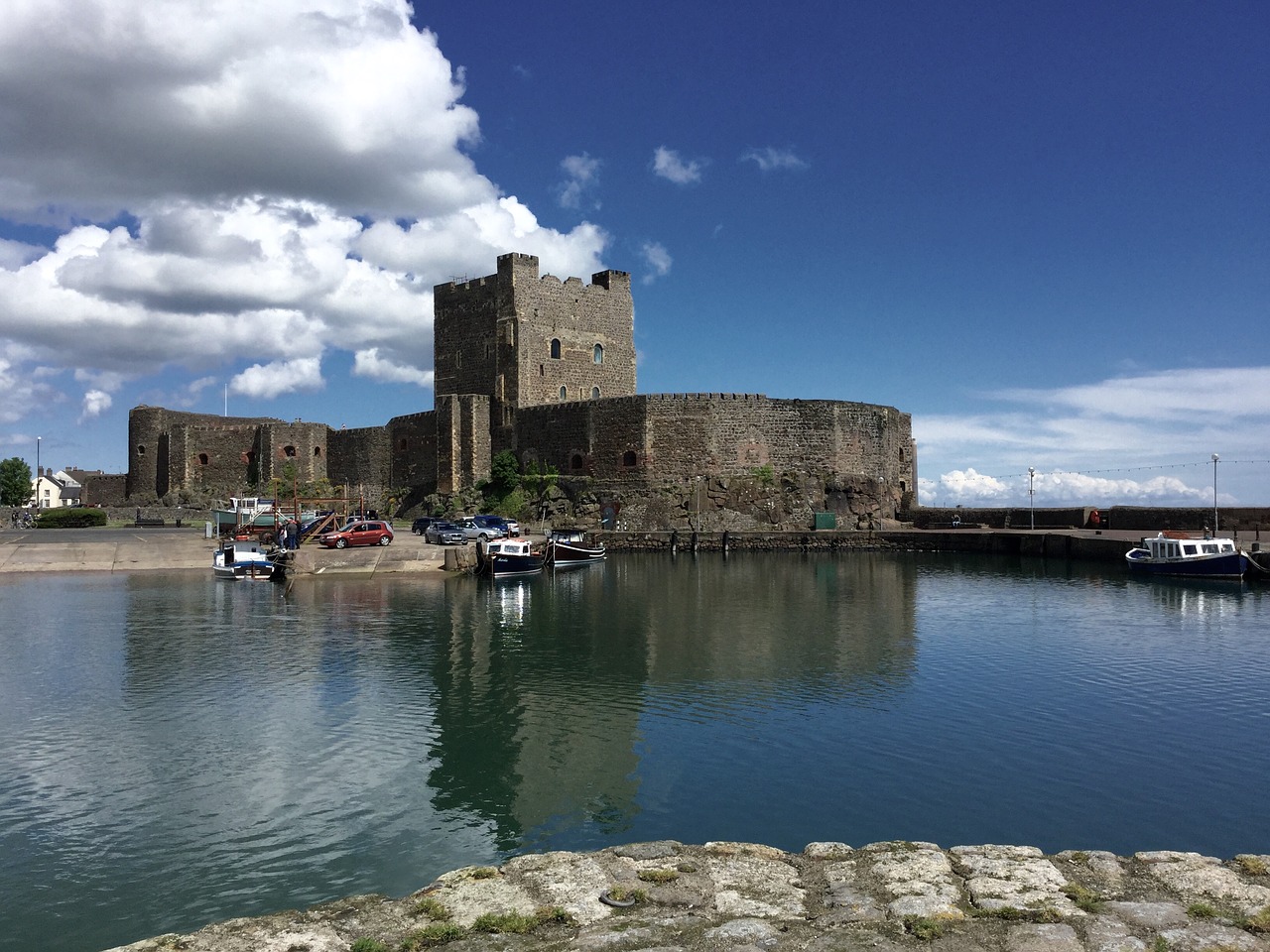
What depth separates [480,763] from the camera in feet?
37.6

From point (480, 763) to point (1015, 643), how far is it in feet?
44.5

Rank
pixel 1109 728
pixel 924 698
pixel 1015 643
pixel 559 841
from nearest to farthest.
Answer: pixel 559 841
pixel 1109 728
pixel 924 698
pixel 1015 643

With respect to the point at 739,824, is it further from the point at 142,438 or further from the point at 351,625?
the point at 142,438

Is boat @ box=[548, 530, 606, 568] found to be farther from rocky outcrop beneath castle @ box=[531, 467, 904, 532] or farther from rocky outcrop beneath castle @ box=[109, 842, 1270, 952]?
rocky outcrop beneath castle @ box=[109, 842, 1270, 952]

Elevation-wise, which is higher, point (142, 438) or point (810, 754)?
point (142, 438)

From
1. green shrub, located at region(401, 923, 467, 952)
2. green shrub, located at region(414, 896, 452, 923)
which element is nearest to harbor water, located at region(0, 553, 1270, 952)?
green shrub, located at region(414, 896, 452, 923)

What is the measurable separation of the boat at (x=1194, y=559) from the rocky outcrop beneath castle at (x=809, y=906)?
3134 centimetres

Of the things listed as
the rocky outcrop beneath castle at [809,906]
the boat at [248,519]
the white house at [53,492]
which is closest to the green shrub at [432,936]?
the rocky outcrop beneath castle at [809,906]

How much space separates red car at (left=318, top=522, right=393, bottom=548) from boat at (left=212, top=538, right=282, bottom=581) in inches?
100

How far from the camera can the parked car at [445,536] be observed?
1505 inches

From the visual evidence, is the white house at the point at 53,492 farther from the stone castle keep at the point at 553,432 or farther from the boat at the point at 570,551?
the boat at the point at 570,551

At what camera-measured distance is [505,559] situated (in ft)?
113

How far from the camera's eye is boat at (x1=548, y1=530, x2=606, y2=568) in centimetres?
3981

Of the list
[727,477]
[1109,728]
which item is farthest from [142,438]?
[1109,728]
